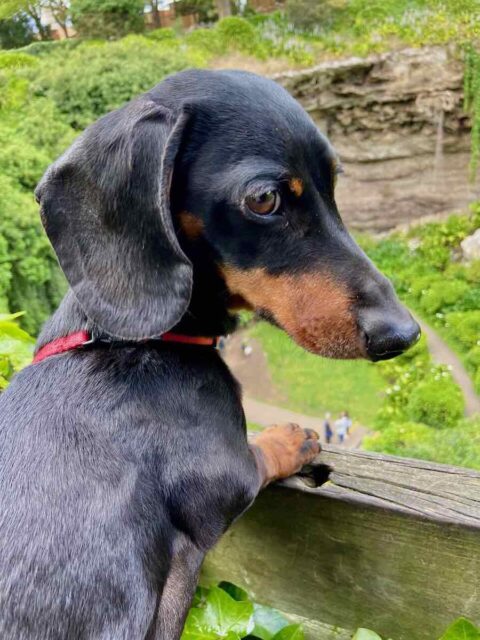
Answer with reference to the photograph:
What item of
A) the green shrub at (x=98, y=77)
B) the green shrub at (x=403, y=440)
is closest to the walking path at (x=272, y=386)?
the green shrub at (x=403, y=440)

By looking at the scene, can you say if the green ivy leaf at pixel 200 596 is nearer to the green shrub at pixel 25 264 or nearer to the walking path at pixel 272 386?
the green shrub at pixel 25 264

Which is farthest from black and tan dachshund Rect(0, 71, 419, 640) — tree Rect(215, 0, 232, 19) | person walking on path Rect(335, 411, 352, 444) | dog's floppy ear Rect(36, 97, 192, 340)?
tree Rect(215, 0, 232, 19)

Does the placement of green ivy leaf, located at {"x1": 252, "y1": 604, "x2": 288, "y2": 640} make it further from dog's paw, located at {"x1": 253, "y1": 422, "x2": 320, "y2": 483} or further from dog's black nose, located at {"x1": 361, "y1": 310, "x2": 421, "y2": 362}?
dog's black nose, located at {"x1": 361, "y1": 310, "x2": 421, "y2": 362}

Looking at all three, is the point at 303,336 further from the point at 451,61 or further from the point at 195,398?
the point at 451,61

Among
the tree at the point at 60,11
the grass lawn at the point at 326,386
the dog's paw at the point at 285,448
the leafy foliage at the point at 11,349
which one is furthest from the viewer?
the tree at the point at 60,11

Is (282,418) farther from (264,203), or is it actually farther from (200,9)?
(200,9)

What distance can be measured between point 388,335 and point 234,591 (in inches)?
26.3

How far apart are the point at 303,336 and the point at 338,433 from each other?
976 centimetres

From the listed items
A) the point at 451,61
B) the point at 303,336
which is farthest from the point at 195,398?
the point at 451,61

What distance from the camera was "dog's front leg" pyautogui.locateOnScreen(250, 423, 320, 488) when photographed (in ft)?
4.51

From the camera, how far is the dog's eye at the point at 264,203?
1.26 metres

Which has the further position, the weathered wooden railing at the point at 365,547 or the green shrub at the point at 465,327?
the green shrub at the point at 465,327

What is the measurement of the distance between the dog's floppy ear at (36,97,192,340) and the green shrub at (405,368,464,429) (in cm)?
1055

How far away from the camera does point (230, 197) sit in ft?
4.16
